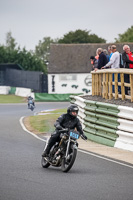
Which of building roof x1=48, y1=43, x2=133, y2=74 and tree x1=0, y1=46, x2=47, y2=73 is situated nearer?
building roof x1=48, y1=43, x2=133, y2=74

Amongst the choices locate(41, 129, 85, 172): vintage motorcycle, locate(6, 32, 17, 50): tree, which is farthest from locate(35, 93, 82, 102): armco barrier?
locate(6, 32, 17, 50): tree

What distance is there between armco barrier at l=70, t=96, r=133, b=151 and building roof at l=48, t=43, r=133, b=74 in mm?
64665

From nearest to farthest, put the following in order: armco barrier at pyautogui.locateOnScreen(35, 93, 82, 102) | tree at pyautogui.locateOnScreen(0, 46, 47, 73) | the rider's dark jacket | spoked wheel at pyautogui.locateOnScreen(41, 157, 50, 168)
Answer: the rider's dark jacket, spoked wheel at pyautogui.locateOnScreen(41, 157, 50, 168), armco barrier at pyautogui.locateOnScreen(35, 93, 82, 102), tree at pyautogui.locateOnScreen(0, 46, 47, 73)

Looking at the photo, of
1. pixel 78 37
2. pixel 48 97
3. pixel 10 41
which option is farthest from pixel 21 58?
pixel 10 41

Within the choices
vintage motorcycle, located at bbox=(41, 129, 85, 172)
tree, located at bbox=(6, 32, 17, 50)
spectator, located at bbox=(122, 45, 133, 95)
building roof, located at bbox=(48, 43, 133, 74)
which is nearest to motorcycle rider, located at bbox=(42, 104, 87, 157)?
vintage motorcycle, located at bbox=(41, 129, 85, 172)

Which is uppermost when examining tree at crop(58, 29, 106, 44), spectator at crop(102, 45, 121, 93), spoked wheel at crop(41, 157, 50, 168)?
tree at crop(58, 29, 106, 44)

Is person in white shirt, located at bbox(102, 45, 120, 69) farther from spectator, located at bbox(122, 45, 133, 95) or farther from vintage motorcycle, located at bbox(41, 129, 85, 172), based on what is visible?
vintage motorcycle, located at bbox(41, 129, 85, 172)

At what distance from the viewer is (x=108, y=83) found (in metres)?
20.4

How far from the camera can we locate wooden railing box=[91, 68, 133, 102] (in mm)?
18531

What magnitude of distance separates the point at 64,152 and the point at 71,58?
247 feet

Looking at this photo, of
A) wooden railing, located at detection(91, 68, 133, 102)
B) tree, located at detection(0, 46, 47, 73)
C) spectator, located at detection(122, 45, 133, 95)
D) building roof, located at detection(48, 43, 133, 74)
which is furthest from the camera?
tree, located at detection(0, 46, 47, 73)

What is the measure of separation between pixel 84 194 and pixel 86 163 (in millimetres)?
4262

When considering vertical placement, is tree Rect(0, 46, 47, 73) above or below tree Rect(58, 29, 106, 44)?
below

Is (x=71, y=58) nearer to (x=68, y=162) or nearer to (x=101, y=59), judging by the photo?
(x=101, y=59)
